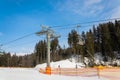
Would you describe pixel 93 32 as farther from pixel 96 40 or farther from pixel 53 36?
pixel 53 36

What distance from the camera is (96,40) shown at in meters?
91.8

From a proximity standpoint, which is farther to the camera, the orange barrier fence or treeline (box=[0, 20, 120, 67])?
treeline (box=[0, 20, 120, 67])

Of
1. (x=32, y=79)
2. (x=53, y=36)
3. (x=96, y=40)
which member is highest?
(x=96, y=40)

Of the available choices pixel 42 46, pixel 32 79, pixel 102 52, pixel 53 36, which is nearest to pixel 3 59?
pixel 42 46

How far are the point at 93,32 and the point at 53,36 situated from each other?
7540 centimetres

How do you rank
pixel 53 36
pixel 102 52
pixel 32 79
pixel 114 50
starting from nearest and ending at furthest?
pixel 32 79
pixel 53 36
pixel 114 50
pixel 102 52

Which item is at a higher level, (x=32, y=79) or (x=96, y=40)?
(x=96, y=40)

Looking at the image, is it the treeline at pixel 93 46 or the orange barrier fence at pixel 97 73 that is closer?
the orange barrier fence at pixel 97 73

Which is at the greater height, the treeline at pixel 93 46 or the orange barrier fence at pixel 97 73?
the treeline at pixel 93 46

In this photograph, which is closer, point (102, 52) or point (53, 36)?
point (53, 36)

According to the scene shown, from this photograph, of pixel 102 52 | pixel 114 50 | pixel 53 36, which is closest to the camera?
pixel 53 36

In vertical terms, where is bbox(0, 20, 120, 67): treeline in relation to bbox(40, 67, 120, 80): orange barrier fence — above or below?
above

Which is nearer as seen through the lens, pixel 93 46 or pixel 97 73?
pixel 97 73

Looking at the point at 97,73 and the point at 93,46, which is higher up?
the point at 93,46
